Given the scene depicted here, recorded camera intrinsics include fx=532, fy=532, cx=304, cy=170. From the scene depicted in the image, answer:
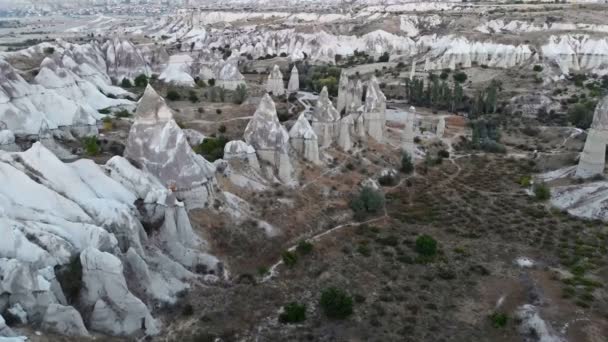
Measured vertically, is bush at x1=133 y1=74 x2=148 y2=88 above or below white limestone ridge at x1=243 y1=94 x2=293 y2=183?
below

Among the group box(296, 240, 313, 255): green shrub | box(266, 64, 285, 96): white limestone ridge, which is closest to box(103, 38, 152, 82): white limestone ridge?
box(266, 64, 285, 96): white limestone ridge

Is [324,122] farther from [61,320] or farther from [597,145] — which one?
[61,320]

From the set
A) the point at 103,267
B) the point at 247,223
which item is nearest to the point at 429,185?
the point at 247,223

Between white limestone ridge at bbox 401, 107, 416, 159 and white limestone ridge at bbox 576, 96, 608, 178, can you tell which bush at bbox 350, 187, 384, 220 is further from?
white limestone ridge at bbox 576, 96, 608, 178

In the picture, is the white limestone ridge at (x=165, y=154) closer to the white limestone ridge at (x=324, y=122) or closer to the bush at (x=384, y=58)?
the white limestone ridge at (x=324, y=122)

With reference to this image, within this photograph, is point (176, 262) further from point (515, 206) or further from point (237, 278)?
point (515, 206)

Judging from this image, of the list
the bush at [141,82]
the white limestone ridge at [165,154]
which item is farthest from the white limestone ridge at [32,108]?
the bush at [141,82]

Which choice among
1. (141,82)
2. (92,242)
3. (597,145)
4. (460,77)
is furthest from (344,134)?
(460,77)
